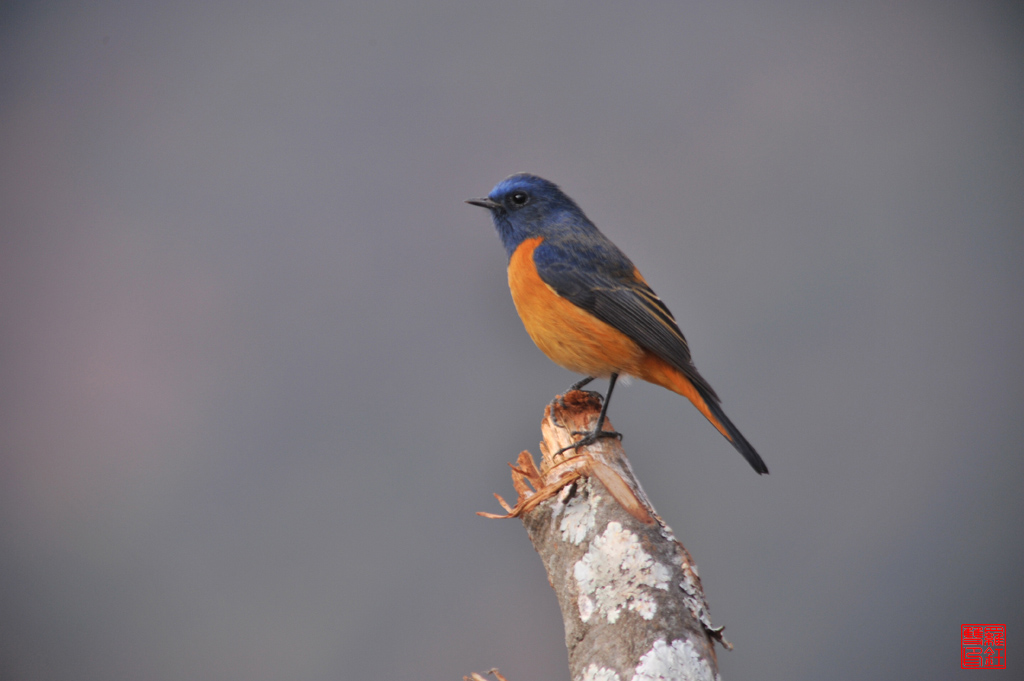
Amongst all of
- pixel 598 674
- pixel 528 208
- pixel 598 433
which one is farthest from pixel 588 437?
pixel 528 208

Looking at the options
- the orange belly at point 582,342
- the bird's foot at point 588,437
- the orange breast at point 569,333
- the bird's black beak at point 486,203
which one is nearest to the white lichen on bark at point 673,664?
the bird's foot at point 588,437

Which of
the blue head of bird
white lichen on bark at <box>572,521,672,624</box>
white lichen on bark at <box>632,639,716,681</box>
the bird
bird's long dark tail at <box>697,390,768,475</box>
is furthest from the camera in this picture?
the blue head of bird

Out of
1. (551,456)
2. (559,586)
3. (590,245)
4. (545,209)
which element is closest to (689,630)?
(559,586)

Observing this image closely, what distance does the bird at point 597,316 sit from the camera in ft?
9.09

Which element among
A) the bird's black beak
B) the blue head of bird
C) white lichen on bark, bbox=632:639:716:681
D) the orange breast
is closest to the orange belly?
the orange breast

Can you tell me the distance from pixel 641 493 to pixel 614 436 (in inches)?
18.0

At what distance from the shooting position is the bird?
2771mm

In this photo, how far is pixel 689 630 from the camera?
194 cm

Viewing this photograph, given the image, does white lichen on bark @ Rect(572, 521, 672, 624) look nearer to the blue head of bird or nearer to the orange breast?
the orange breast

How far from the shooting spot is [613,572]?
82.5 inches

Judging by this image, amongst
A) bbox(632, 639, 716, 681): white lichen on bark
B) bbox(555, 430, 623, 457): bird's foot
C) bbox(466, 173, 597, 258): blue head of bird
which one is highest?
bbox(466, 173, 597, 258): blue head of bird

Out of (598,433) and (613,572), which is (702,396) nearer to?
(598,433)

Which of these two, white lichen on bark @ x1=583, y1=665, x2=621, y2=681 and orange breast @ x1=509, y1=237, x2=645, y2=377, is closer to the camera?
white lichen on bark @ x1=583, y1=665, x2=621, y2=681

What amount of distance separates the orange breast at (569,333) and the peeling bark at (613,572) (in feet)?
1.27
